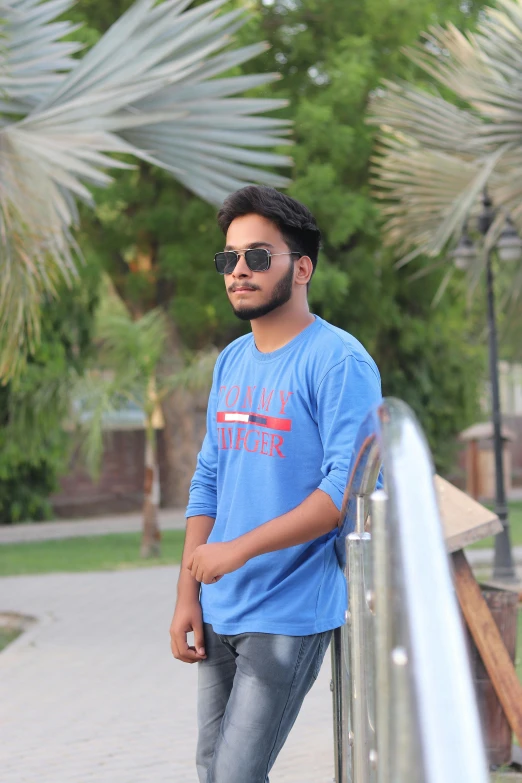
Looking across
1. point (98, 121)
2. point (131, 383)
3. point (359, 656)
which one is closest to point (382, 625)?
point (359, 656)

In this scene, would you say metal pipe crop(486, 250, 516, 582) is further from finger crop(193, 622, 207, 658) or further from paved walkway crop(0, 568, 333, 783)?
finger crop(193, 622, 207, 658)

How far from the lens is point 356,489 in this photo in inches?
90.8

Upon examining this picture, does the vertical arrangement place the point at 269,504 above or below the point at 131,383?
below

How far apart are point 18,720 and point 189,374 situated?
9224 millimetres

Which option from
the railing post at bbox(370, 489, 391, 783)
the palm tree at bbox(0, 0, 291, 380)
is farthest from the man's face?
the palm tree at bbox(0, 0, 291, 380)

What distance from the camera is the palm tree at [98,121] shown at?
7.89m

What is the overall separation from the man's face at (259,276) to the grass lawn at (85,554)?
40.0ft

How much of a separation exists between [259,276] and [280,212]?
0.15 m

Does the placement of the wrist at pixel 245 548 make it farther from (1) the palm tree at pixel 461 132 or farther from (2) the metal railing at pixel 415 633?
(1) the palm tree at pixel 461 132

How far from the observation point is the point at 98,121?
26.3 feet

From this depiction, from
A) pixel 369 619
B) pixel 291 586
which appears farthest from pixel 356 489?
pixel 291 586

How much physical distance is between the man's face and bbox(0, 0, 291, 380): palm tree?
4967 mm

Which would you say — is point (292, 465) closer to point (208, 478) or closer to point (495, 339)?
point (208, 478)

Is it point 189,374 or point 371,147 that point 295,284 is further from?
point 371,147
